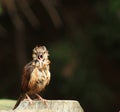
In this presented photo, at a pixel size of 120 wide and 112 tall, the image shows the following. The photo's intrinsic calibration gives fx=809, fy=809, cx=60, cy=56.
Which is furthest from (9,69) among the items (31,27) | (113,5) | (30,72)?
(30,72)

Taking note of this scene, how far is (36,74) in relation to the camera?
6.17m

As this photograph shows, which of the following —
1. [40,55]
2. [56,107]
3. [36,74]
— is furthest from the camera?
[36,74]

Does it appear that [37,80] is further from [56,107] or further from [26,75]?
[56,107]

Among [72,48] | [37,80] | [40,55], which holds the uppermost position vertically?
[40,55]

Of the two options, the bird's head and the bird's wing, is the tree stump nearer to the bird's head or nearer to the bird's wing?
the bird's head

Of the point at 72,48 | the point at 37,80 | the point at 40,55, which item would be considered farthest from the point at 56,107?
the point at 72,48

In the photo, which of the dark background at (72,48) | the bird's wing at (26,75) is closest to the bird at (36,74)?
the bird's wing at (26,75)

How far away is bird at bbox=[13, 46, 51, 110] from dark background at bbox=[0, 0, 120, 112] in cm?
505

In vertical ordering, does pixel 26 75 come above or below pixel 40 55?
below

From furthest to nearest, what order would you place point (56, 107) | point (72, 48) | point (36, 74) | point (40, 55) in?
1. point (72, 48)
2. point (36, 74)
3. point (40, 55)
4. point (56, 107)

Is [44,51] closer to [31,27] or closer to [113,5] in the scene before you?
[113,5]

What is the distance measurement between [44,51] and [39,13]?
7.45 metres

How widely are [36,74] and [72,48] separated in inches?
247

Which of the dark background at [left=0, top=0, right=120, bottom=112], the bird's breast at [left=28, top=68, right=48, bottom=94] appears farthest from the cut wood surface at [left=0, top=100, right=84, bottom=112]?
the dark background at [left=0, top=0, right=120, bottom=112]
